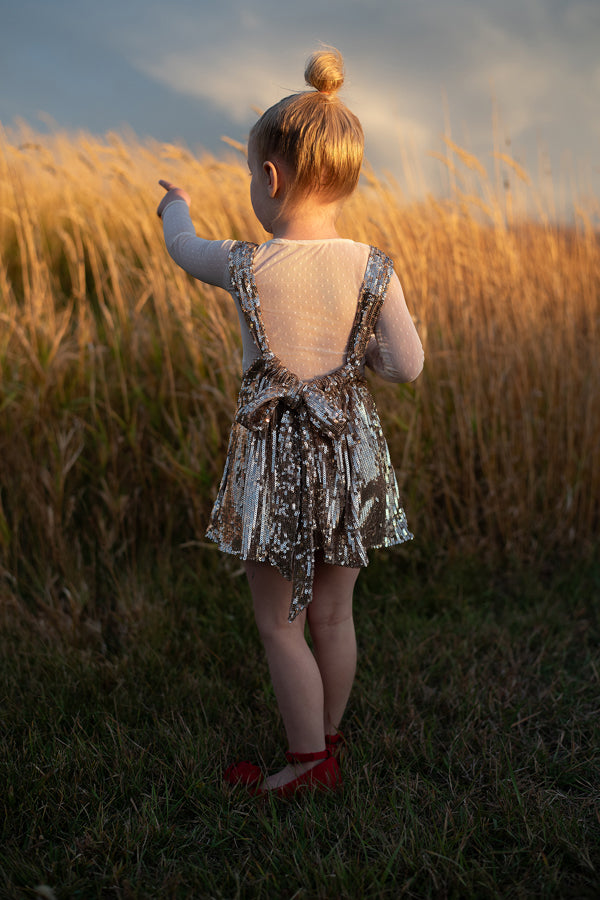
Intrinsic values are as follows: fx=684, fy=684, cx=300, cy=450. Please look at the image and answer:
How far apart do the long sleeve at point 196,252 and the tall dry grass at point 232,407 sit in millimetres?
906

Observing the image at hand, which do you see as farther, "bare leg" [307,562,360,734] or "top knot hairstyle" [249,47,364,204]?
"bare leg" [307,562,360,734]

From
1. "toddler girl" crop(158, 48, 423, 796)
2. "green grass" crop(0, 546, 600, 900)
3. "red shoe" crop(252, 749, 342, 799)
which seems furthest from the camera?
"red shoe" crop(252, 749, 342, 799)

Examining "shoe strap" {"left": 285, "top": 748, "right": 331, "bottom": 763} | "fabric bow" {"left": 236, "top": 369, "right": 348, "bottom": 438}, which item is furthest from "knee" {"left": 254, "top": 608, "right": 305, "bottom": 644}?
"fabric bow" {"left": 236, "top": 369, "right": 348, "bottom": 438}

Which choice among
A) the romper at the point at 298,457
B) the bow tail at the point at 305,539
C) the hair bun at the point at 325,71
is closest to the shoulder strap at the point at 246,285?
the romper at the point at 298,457

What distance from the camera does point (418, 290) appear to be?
276cm

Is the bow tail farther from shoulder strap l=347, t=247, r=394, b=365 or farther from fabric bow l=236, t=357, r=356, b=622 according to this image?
shoulder strap l=347, t=247, r=394, b=365

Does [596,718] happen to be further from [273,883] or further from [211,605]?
[211,605]

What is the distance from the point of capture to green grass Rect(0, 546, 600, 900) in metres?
1.23

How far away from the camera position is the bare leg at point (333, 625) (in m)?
1.51

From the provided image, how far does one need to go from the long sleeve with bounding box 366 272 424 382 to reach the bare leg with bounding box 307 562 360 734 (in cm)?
45

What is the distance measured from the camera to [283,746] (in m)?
1.64

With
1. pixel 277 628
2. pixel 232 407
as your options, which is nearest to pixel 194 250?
pixel 277 628

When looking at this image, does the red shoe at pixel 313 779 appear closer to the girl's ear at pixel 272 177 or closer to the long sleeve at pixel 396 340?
the long sleeve at pixel 396 340

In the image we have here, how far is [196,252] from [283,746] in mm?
1154
